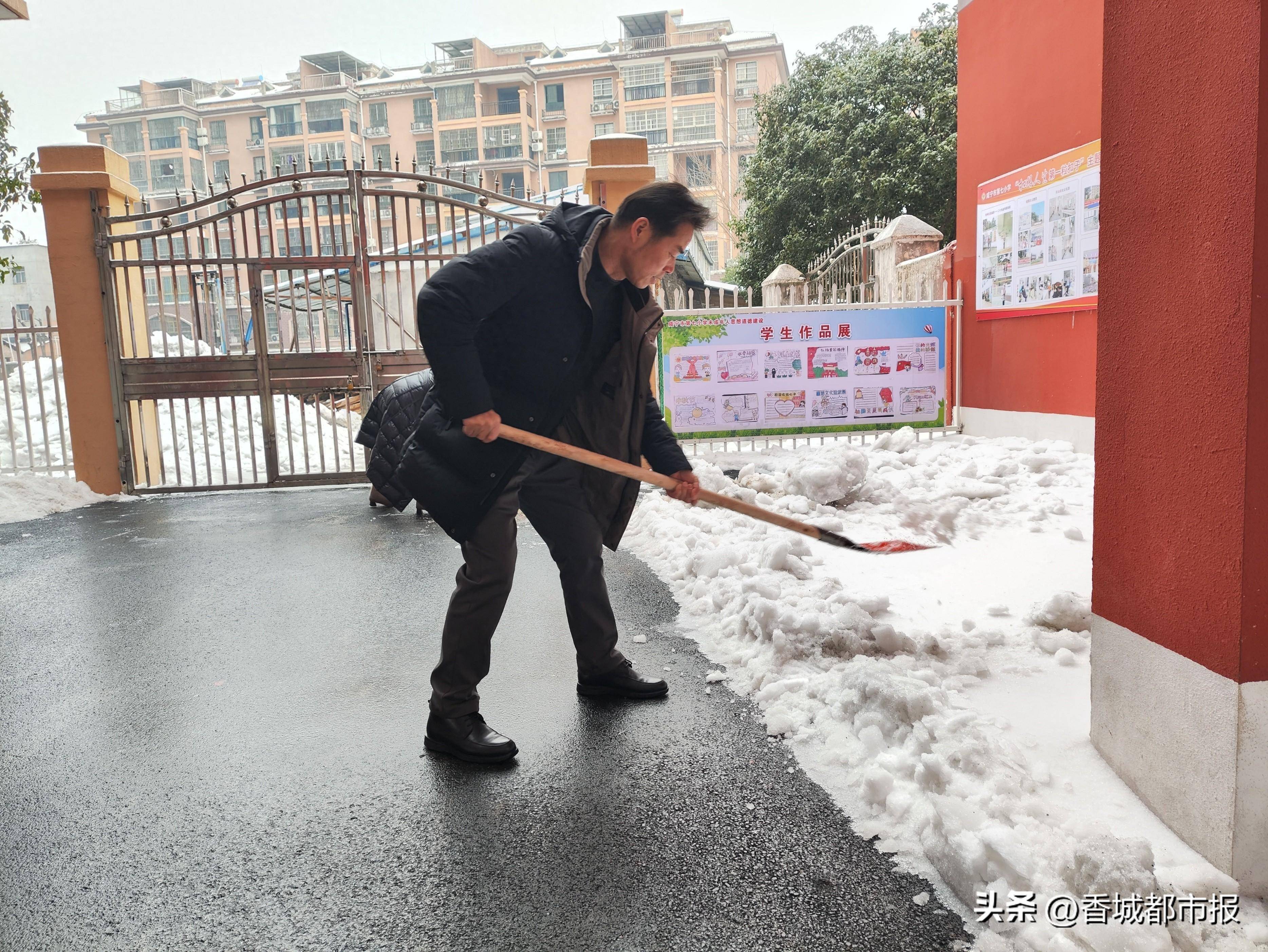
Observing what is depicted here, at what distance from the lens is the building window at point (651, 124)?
55.5 metres

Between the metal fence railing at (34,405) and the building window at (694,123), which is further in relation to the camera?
the building window at (694,123)

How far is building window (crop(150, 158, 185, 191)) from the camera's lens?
6234 centimetres

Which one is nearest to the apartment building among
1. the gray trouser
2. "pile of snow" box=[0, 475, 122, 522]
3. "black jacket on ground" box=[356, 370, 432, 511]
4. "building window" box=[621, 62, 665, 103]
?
"building window" box=[621, 62, 665, 103]

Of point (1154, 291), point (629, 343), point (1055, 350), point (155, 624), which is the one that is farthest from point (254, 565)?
point (1055, 350)

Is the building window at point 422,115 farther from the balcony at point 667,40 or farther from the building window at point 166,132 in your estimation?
the building window at point 166,132

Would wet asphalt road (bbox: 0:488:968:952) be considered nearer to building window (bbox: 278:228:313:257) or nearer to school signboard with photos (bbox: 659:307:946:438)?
school signboard with photos (bbox: 659:307:946:438)

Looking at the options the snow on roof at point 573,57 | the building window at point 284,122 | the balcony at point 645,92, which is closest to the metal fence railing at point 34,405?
the balcony at point 645,92

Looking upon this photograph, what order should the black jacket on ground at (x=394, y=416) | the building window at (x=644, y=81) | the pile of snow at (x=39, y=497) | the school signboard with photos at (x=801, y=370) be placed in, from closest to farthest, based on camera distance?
the black jacket on ground at (x=394, y=416), the pile of snow at (x=39, y=497), the school signboard with photos at (x=801, y=370), the building window at (x=644, y=81)

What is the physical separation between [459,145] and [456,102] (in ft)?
8.50

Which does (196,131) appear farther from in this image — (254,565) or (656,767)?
(656,767)

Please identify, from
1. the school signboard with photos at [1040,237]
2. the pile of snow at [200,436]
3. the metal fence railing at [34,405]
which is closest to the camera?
the school signboard with photos at [1040,237]

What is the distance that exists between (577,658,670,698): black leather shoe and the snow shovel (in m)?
0.81

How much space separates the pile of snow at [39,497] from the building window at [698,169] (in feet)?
134

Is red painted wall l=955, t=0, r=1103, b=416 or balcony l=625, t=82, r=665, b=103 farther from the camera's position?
balcony l=625, t=82, r=665, b=103
